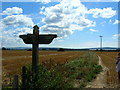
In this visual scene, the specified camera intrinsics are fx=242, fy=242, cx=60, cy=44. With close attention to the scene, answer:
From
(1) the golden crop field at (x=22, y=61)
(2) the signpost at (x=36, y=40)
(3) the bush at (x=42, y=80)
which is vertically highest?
(2) the signpost at (x=36, y=40)

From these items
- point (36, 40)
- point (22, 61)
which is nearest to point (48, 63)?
point (36, 40)

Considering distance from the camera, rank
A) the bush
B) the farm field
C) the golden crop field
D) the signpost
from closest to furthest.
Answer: the bush < the signpost < the farm field < the golden crop field

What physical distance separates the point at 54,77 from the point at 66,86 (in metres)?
0.51

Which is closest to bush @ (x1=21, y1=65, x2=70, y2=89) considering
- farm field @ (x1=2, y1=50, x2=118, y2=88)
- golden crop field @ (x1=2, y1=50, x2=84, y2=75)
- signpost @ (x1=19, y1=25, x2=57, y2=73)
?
signpost @ (x1=19, y1=25, x2=57, y2=73)

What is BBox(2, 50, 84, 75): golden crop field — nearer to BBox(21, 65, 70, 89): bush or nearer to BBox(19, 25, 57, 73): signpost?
BBox(21, 65, 70, 89): bush

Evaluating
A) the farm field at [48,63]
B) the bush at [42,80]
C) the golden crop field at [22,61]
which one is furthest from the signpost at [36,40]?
the golden crop field at [22,61]

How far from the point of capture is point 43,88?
23.5 ft

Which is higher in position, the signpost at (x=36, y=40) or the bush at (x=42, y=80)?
the signpost at (x=36, y=40)

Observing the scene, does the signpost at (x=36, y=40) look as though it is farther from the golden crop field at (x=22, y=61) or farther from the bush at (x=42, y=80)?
the golden crop field at (x=22, y=61)

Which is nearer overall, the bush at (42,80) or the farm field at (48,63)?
the bush at (42,80)

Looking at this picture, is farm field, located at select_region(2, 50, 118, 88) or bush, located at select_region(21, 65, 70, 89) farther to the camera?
farm field, located at select_region(2, 50, 118, 88)

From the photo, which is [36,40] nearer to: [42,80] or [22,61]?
[42,80]

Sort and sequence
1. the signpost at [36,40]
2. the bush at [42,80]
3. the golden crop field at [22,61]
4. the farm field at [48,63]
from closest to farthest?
the bush at [42,80] → the signpost at [36,40] → the farm field at [48,63] → the golden crop field at [22,61]

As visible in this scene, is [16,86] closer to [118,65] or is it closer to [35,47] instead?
[35,47]
